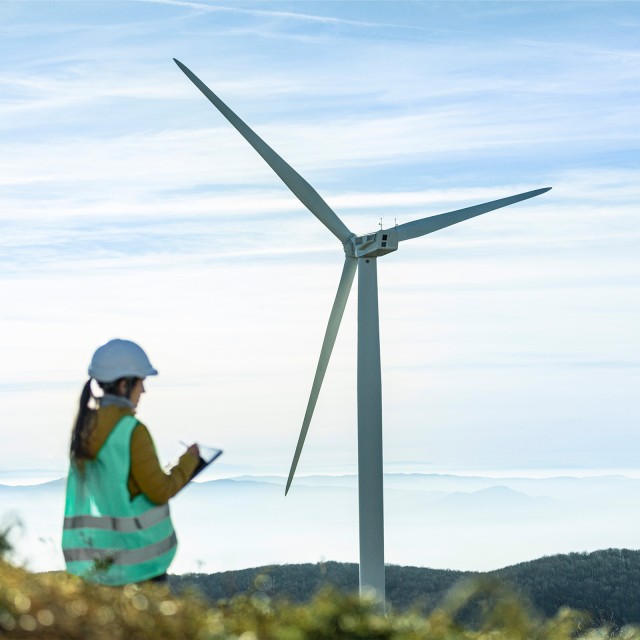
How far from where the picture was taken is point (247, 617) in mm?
7938

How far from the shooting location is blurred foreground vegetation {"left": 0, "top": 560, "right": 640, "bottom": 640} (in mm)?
7582

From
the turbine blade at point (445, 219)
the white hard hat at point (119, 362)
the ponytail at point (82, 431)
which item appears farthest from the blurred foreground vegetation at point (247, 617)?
the turbine blade at point (445, 219)

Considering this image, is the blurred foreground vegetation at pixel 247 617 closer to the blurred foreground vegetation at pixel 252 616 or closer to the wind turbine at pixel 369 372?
the blurred foreground vegetation at pixel 252 616

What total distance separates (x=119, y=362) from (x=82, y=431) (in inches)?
25.8

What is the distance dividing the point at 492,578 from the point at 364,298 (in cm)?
1754

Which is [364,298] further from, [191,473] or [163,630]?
[163,630]

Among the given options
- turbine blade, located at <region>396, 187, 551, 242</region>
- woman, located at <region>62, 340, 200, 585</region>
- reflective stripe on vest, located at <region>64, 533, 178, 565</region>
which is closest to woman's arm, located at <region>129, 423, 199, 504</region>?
woman, located at <region>62, 340, 200, 585</region>

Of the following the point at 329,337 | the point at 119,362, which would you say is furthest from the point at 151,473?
the point at 329,337

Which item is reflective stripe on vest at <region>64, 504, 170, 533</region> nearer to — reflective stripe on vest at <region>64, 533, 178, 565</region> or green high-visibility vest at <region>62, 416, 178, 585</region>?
green high-visibility vest at <region>62, 416, 178, 585</region>

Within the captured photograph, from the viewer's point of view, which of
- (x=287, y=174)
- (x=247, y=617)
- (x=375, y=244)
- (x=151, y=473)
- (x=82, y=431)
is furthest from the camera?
(x=287, y=174)

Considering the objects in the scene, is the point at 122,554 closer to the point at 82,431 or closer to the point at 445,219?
the point at 82,431

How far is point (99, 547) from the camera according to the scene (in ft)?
31.1

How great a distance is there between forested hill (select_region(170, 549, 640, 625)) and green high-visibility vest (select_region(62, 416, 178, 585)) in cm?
4909

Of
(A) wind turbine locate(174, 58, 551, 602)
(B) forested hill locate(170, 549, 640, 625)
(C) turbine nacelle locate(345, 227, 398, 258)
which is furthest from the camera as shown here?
(B) forested hill locate(170, 549, 640, 625)
